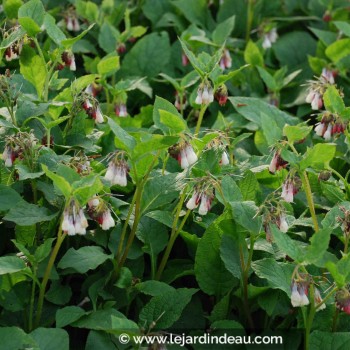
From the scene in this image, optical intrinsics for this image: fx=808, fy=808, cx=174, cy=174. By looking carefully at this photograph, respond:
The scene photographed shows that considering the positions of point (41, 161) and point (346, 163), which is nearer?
point (41, 161)

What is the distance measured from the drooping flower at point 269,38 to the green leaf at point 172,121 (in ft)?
8.19

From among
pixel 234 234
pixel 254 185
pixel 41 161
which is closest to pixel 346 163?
pixel 254 185

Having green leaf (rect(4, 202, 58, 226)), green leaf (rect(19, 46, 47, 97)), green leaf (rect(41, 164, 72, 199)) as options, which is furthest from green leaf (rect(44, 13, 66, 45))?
green leaf (rect(41, 164, 72, 199))

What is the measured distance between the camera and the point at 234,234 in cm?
301

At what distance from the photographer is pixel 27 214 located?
2963mm

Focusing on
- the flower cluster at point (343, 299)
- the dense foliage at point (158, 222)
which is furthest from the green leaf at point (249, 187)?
the flower cluster at point (343, 299)

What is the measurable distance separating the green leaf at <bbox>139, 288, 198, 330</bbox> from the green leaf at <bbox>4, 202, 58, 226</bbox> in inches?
19.1

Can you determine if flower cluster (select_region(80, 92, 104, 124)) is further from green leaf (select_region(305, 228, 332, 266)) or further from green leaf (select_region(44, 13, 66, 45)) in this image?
green leaf (select_region(305, 228, 332, 266))

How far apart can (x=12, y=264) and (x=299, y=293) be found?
3.18 feet

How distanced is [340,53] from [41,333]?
274 centimetres

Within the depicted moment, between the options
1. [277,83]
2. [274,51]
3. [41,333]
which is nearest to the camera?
[41,333]

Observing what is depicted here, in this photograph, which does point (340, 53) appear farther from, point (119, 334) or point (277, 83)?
point (119, 334)

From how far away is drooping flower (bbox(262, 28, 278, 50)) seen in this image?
5230 millimetres

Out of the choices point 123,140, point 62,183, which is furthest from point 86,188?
point 123,140
